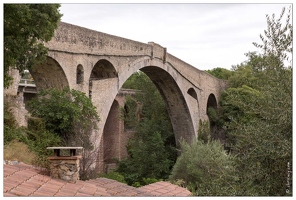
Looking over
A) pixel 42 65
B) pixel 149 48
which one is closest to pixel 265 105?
pixel 42 65

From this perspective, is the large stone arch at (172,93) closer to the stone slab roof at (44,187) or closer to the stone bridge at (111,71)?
the stone bridge at (111,71)

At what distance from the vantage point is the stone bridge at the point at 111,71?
1359 centimetres

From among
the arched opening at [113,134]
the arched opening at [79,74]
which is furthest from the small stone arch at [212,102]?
the arched opening at [79,74]

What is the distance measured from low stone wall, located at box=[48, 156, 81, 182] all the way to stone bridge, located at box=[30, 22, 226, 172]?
6399 mm

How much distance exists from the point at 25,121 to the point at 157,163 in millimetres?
11882

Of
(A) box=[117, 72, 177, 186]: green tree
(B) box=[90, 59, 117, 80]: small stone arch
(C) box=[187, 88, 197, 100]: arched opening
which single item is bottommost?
(A) box=[117, 72, 177, 186]: green tree

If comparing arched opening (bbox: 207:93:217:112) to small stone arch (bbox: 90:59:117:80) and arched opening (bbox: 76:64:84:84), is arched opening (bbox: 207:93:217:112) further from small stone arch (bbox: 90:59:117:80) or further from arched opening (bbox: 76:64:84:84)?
arched opening (bbox: 76:64:84:84)

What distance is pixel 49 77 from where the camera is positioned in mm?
13750

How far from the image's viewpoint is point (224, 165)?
7711 mm

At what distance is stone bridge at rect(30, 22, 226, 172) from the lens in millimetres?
13586

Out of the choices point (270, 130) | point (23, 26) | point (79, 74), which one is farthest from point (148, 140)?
point (270, 130)

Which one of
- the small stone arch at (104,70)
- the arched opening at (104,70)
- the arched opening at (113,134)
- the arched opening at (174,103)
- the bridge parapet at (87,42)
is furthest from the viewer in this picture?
the arched opening at (113,134)

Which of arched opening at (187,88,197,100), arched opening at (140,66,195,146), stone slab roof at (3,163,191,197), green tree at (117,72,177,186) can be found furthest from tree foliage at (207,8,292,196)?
arched opening at (187,88,197,100)

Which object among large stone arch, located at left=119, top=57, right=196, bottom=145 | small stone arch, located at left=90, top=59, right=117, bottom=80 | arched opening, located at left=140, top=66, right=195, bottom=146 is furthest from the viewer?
arched opening, located at left=140, top=66, right=195, bottom=146
